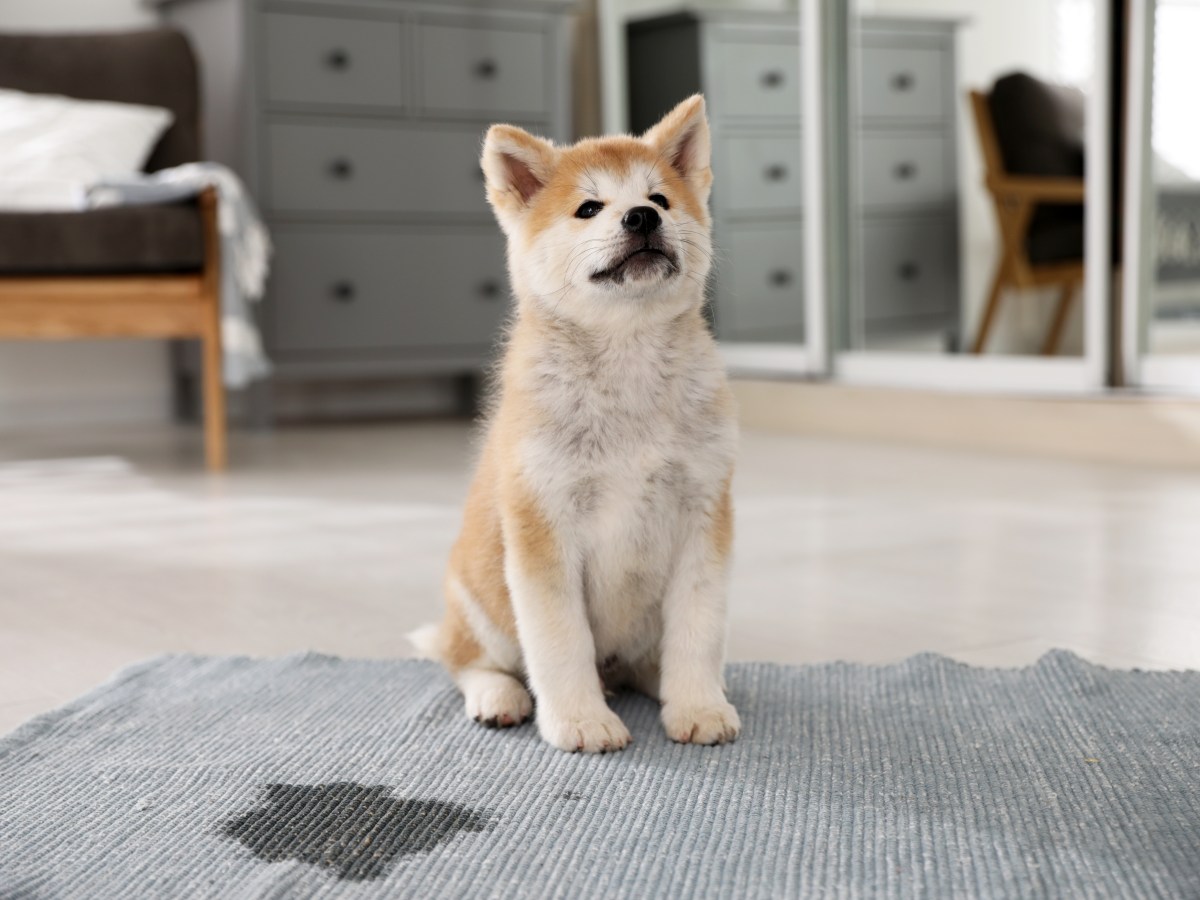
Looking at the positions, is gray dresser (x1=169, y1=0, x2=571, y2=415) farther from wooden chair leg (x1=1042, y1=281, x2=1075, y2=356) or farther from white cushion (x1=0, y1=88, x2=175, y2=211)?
wooden chair leg (x1=1042, y1=281, x2=1075, y2=356)

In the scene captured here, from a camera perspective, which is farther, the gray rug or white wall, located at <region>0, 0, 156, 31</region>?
white wall, located at <region>0, 0, 156, 31</region>

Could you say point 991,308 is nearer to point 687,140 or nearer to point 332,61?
point 332,61

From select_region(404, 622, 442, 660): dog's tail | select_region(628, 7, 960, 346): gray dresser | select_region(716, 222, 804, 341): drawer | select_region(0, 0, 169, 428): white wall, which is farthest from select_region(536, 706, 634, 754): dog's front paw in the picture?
select_region(0, 0, 169, 428): white wall

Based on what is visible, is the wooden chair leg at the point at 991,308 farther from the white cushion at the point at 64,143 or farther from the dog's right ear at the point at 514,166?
the dog's right ear at the point at 514,166

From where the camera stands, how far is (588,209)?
1.33 m

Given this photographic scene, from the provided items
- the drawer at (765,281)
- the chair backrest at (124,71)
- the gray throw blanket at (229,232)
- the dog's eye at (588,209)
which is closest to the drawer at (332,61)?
the chair backrest at (124,71)

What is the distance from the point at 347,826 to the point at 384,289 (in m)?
3.53

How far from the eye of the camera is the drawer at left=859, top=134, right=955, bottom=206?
409 cm

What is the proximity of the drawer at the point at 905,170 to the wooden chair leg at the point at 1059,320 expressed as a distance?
1.86 feet

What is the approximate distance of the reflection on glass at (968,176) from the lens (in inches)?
143

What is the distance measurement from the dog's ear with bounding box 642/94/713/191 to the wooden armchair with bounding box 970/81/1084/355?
2.45 m

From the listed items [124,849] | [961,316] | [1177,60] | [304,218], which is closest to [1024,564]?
[124,849]

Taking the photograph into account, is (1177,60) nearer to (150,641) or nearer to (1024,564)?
(1024,564)

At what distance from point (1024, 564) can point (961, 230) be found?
2.14 metres
